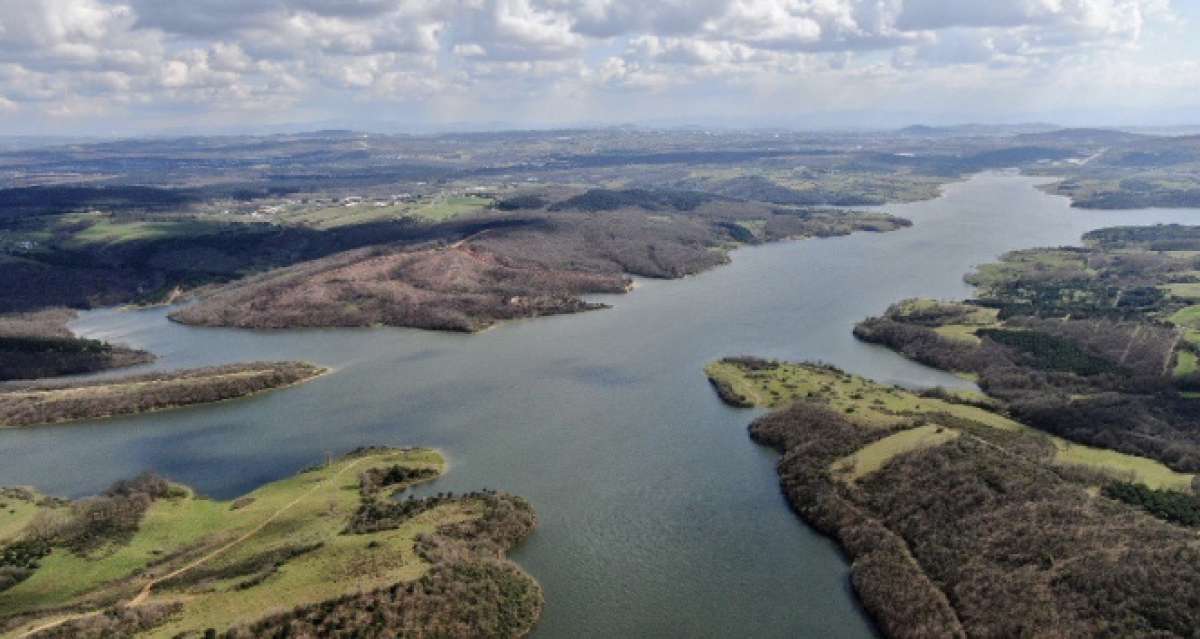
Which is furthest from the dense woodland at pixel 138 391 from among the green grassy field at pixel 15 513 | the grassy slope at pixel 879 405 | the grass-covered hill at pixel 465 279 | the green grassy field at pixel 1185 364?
the green grassy field at pixel 1185 364

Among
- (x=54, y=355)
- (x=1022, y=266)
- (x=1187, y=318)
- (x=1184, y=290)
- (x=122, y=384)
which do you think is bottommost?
(x=1022, y=266)

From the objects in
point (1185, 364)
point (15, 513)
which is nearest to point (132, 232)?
point (15, 513)

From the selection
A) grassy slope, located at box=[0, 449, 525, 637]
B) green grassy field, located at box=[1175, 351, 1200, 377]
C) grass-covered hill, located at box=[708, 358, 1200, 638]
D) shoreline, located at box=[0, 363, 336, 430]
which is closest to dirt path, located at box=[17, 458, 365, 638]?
grassy slope, located at box=[0, 449, 525, 637]

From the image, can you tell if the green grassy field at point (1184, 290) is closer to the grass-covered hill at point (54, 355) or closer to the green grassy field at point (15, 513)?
the green grassy field at point (15, 513)

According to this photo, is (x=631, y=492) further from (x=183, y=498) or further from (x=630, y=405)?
(x=183, y=498)

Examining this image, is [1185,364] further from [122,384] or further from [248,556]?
[122,384]

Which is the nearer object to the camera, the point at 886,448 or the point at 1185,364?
the point at 886,448
